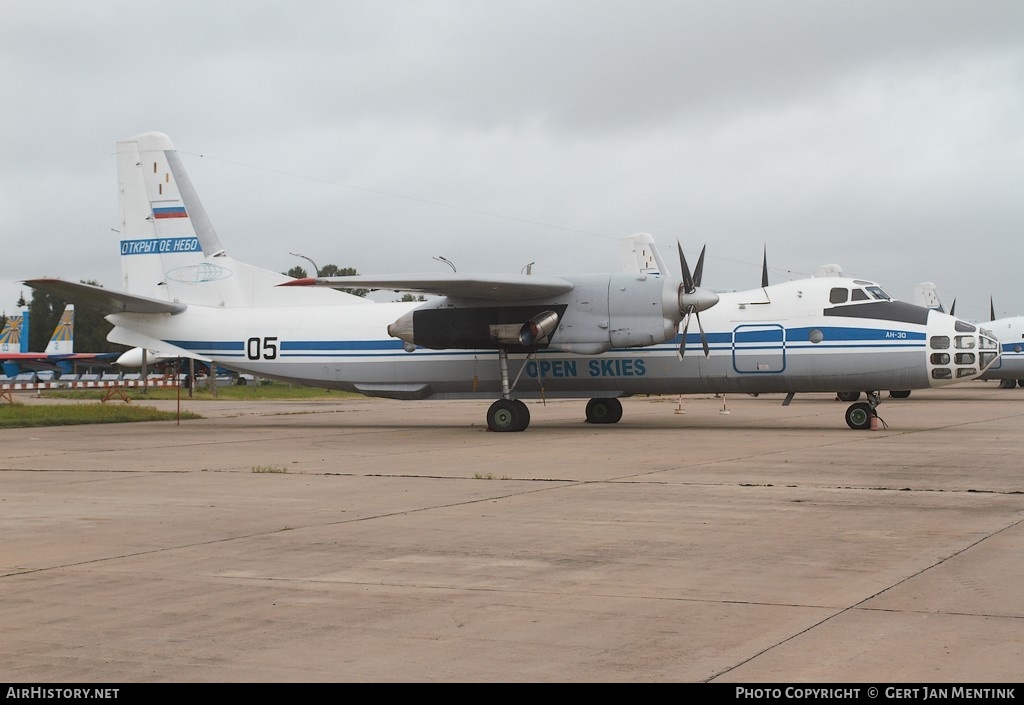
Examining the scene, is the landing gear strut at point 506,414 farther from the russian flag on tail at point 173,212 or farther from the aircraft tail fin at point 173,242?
the russian flag on tail at point 173,212

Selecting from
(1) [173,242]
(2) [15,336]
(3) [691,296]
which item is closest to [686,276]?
(3) [691,296]

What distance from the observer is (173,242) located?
2798 centimetres

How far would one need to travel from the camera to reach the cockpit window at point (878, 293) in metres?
23.0

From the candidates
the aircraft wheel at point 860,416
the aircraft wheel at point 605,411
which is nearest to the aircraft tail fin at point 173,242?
the aircraft wheel at point 605,411

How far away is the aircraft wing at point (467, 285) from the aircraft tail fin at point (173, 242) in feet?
15.7

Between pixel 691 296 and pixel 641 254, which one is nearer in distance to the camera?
pixel 691 296

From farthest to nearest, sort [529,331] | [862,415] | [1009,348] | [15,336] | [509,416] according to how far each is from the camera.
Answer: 1. [15,336]
2. [1009,348]
3. [509,416]
4. [529,331]
5. [862,415]

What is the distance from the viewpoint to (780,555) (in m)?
8.35

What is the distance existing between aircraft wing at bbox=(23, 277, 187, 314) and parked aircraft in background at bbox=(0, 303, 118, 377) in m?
65.2

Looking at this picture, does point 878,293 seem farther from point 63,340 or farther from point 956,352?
point 63,340

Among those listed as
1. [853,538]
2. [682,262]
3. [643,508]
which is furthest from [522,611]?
[682,262]

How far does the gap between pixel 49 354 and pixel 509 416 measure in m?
78.8

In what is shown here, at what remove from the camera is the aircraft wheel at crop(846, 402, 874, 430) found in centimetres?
2233

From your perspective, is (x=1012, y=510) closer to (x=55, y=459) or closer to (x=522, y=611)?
(x=522, y=611)
